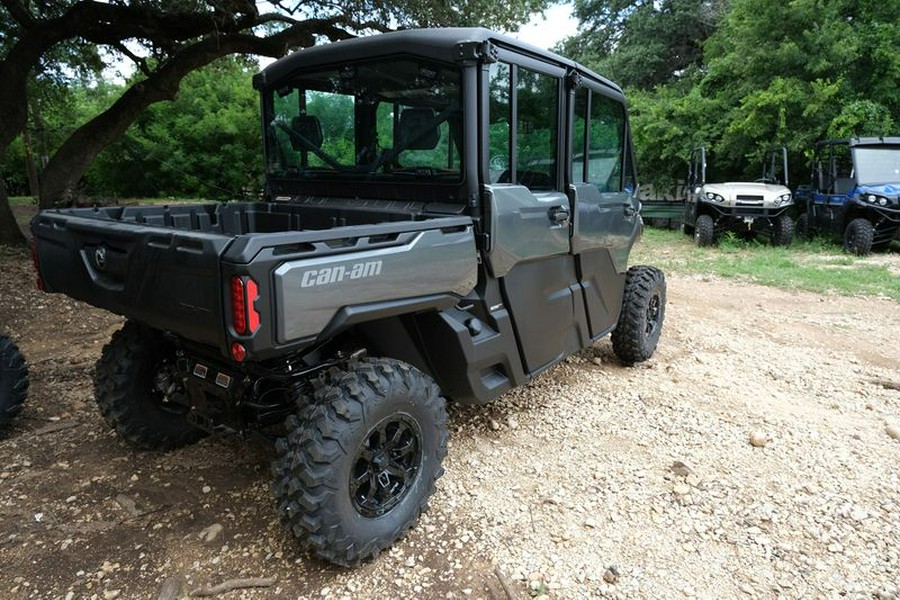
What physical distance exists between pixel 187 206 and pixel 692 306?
539 cm

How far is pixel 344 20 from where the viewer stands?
387 inches

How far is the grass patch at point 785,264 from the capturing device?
26.3ft

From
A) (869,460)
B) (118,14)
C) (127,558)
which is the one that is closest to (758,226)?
(869,460)

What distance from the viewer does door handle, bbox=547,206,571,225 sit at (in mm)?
3389

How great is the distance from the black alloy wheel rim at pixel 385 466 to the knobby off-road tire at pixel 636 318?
2507 mm

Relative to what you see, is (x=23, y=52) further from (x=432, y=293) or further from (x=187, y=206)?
(x=432, y=293)

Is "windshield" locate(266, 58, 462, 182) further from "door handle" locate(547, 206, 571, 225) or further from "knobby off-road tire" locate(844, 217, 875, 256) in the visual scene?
"knobby off-road tire" locate(844, 217, 875, 256)

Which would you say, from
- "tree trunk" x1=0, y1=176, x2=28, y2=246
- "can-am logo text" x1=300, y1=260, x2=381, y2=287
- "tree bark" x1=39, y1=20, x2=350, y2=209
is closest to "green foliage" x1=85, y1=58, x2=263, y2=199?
"tree bark" x1=39, y1=20, x2=350, y2=209

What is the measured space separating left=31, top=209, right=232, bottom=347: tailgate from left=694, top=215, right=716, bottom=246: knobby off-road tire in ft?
36.2

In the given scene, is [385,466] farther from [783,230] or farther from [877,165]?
[877,165]

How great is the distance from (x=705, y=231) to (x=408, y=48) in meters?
10.1

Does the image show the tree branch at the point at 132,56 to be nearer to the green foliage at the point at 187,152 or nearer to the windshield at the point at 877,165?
the green foliage at the point at 187,152

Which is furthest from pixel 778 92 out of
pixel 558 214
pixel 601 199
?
pixel 558 214

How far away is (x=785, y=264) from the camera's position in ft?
31.5
